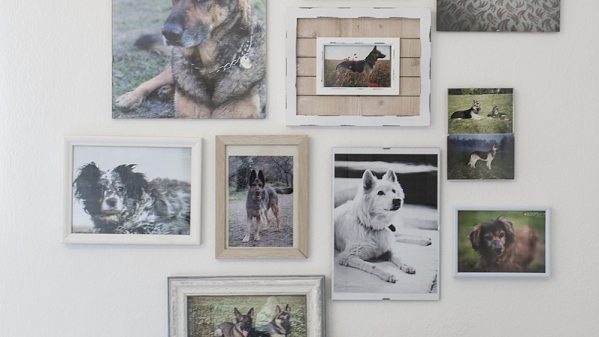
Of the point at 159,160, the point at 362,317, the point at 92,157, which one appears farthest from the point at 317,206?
the point at 92,157

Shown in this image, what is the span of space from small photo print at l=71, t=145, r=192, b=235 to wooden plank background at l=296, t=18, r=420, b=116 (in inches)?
13.8

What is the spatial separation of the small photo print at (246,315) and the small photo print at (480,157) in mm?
506

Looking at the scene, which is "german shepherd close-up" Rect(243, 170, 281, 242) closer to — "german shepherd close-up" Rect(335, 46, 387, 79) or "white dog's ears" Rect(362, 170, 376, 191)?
"white dog's ears" Rect(362, 170, 376, 191)

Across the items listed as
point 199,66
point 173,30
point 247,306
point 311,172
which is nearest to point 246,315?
point 247,306

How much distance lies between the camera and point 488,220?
119 cm

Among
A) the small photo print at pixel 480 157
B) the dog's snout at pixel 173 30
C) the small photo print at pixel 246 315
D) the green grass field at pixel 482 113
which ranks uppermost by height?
the dog's snout at pixel 173 30

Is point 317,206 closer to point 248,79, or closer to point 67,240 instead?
point 248,79

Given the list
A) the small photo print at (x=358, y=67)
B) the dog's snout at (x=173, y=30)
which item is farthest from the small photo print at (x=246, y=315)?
the dog's snout at (x=173, y=30)

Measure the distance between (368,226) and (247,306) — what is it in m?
0.36

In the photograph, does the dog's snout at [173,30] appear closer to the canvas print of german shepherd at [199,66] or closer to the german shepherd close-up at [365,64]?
the canvas print of german shepherd at [199,66]

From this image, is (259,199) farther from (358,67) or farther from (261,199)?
(358,67)

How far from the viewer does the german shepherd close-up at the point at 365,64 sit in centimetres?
117

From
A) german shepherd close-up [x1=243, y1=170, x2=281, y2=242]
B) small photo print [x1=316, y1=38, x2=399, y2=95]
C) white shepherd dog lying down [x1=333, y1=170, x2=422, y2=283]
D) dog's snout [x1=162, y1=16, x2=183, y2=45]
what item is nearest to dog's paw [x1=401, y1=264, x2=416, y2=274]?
white shepherd dog lying down [x1=333, y1=170, x2=422, y2=283]

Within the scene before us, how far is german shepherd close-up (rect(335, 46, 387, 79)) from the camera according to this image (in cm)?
117
